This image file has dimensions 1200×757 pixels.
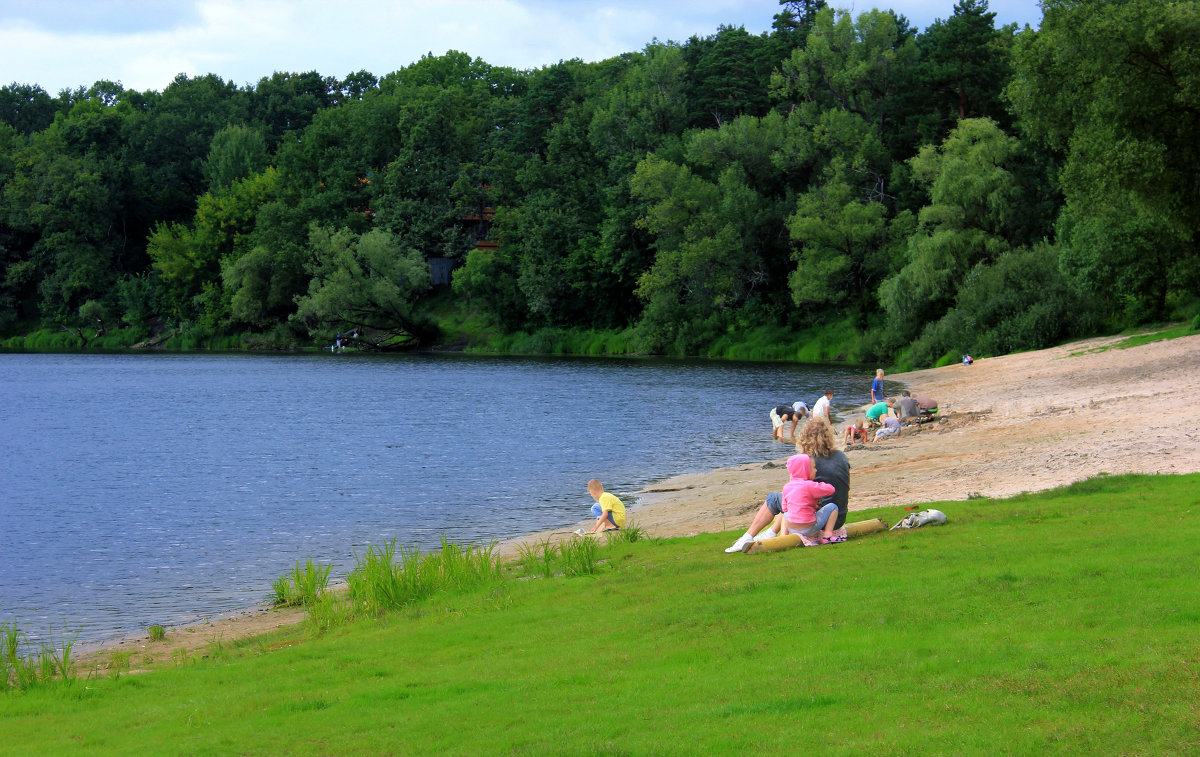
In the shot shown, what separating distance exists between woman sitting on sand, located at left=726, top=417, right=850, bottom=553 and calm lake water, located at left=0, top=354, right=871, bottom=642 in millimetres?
7639

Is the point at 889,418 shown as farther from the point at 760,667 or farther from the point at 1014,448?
the point at 760,667

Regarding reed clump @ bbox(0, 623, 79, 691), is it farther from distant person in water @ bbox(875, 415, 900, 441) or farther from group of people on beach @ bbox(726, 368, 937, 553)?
distant person in water @ bbox(875, 415, 900, 441)

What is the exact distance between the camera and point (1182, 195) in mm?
32562

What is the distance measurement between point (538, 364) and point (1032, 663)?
67.5 m

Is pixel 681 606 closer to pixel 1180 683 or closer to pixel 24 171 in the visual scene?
pixel 1180 683

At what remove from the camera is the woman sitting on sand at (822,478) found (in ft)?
42.1

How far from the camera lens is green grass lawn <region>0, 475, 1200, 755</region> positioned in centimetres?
656

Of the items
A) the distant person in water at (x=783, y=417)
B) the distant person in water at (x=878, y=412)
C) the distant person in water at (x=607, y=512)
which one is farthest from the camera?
the distant person in water at (x=783, y=417)

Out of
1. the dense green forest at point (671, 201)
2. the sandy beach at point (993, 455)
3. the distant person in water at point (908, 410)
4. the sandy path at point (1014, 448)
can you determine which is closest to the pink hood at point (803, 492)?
the sandy beach at point (993, 455)

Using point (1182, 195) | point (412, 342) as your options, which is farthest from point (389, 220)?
point (1182, 195)

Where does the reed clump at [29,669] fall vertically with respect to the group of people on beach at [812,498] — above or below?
below

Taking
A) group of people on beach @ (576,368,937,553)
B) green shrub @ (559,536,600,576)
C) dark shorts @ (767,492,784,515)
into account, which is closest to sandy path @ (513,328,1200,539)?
green shrub @ (559,536,600,576)

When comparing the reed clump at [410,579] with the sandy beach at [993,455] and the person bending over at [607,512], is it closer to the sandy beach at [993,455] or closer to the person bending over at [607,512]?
the sandy beach at [993,455]

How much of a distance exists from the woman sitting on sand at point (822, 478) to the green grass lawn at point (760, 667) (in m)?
0.47
